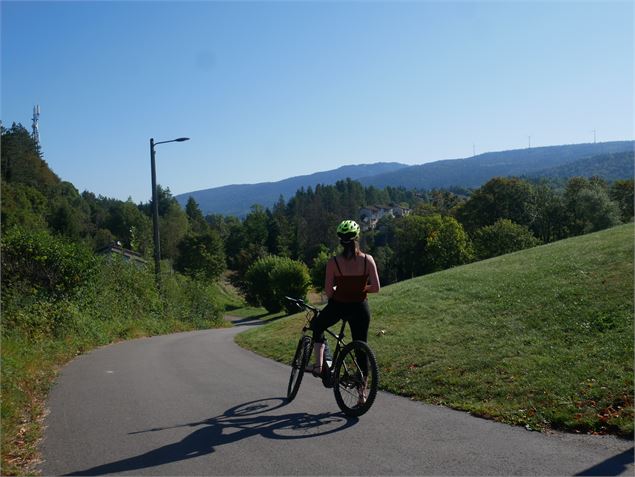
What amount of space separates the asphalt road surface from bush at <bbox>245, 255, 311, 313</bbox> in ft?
149

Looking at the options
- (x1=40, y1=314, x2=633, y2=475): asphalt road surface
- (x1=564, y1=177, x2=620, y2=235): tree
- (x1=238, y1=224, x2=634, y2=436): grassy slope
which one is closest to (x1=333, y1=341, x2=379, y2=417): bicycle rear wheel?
(x1=40, y1=314, x2=633, y2=475): asphalt road surface

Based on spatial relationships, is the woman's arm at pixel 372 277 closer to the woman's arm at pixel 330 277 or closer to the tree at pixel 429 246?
the woman's arm at pixel 330 277

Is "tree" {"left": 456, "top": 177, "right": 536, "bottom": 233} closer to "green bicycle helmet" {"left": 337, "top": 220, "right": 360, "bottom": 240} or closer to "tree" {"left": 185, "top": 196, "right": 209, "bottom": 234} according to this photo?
"green bicycle helmet" {"left": 337, "top": 220, "right": 360, "bottom": 240}

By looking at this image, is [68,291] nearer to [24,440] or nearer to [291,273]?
[24,440]

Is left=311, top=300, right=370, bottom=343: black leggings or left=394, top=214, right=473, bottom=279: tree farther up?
left=311, top=300, right=370, bottom=343: black leggings

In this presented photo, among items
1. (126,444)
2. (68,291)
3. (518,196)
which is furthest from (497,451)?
(518,196)

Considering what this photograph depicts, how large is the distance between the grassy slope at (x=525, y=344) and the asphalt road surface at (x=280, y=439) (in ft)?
1.52

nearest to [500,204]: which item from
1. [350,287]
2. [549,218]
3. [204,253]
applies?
[549,218]

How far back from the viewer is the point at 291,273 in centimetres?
5531

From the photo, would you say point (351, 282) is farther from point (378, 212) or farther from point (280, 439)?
point (378, 212)

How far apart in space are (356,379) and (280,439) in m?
1.08

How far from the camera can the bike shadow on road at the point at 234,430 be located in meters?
5.30

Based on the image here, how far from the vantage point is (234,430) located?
620 centimetres

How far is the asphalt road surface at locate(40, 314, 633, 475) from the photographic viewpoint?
190 inches
